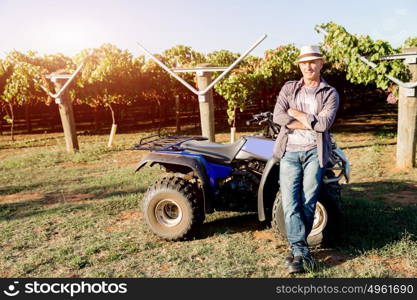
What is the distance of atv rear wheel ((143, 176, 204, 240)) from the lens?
4570 millimetres

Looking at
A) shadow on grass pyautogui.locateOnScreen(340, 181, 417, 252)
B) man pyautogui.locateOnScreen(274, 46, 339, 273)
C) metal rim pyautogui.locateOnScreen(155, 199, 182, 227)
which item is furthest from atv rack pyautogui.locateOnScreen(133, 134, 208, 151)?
shadow on grass pyautogui.locateOnScreen(340, 181, 417, 252)

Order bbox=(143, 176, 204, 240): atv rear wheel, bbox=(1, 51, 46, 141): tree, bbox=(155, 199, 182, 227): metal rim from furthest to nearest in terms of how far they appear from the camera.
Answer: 1. bbox=(1, 51, 46, 141): tree
2. bbox=(155, 199, 182, 227): metal rim
3. bbox=(143, 176, 204, 240): atv rear wheel

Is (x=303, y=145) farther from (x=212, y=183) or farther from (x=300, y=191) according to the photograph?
(x=212, y=183)

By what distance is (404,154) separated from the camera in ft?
26.5

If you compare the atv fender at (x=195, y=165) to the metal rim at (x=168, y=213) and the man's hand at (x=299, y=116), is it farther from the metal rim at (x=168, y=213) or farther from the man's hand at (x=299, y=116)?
the man's hand at (x=299, y=116)

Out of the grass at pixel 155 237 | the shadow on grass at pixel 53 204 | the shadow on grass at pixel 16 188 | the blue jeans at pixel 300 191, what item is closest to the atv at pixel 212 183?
the grass at pixel 155 237

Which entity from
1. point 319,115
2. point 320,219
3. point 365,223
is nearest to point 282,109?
point 319,115

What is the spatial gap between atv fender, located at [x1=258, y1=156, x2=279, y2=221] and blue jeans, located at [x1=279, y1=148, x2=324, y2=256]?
1.12 ft

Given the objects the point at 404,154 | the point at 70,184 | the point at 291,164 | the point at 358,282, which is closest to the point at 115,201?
the point at 70,184

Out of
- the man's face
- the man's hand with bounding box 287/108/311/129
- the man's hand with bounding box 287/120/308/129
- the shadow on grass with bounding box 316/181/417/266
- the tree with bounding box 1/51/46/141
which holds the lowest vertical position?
the shadow on grass with bounding box 316/181/417/266

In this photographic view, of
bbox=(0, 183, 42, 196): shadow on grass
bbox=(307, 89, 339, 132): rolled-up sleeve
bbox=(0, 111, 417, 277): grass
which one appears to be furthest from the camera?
bbox=(0, 183, 42, 196): shadow on grass

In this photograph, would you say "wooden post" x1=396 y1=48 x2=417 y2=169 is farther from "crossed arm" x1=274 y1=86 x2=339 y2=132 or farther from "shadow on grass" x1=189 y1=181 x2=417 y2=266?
"crossed arm" x1=274 y1=86 x2=339 y2=132

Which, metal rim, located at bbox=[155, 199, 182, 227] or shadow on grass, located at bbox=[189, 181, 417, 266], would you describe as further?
metal rim, located at bbox=[155, 199, 182, 227]

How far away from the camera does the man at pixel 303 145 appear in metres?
3.54
